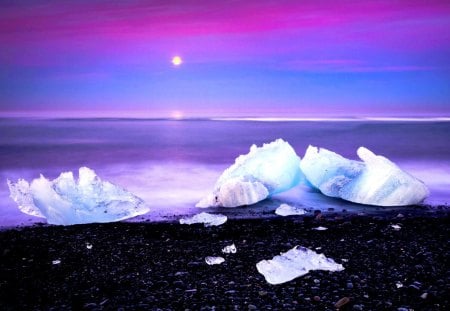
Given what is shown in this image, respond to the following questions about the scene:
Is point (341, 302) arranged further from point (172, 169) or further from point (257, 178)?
point (172, 169)

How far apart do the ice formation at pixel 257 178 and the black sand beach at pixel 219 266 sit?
0.75 meters

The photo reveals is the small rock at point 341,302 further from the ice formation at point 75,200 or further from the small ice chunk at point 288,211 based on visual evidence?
the ice formation at point 75,200

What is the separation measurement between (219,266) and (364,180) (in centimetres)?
310

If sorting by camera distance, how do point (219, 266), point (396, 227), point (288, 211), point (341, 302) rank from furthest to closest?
point (288, 211) < point (396, 227) < point (219, 266) < point (341, 302)

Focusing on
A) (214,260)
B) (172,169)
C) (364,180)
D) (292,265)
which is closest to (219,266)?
(214,260)

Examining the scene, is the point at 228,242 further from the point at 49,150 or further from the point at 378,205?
the point at 49,150

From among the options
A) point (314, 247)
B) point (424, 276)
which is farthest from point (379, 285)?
point (314, 247)

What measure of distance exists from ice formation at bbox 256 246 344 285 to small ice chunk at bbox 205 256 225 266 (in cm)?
33

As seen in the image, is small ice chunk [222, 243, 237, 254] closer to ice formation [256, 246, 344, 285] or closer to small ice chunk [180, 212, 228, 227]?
ice formation [256, 246, 344, 285]

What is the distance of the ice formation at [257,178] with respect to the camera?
5805mm

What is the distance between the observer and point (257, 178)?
20.2ft

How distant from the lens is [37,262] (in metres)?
3.81

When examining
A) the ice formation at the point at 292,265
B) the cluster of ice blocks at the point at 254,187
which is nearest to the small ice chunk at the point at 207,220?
the cluster of ice blocks at the point at 254,187

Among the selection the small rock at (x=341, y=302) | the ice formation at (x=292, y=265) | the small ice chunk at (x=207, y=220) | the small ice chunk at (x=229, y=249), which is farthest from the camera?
the small ice chunk at (x=207, y=220)
